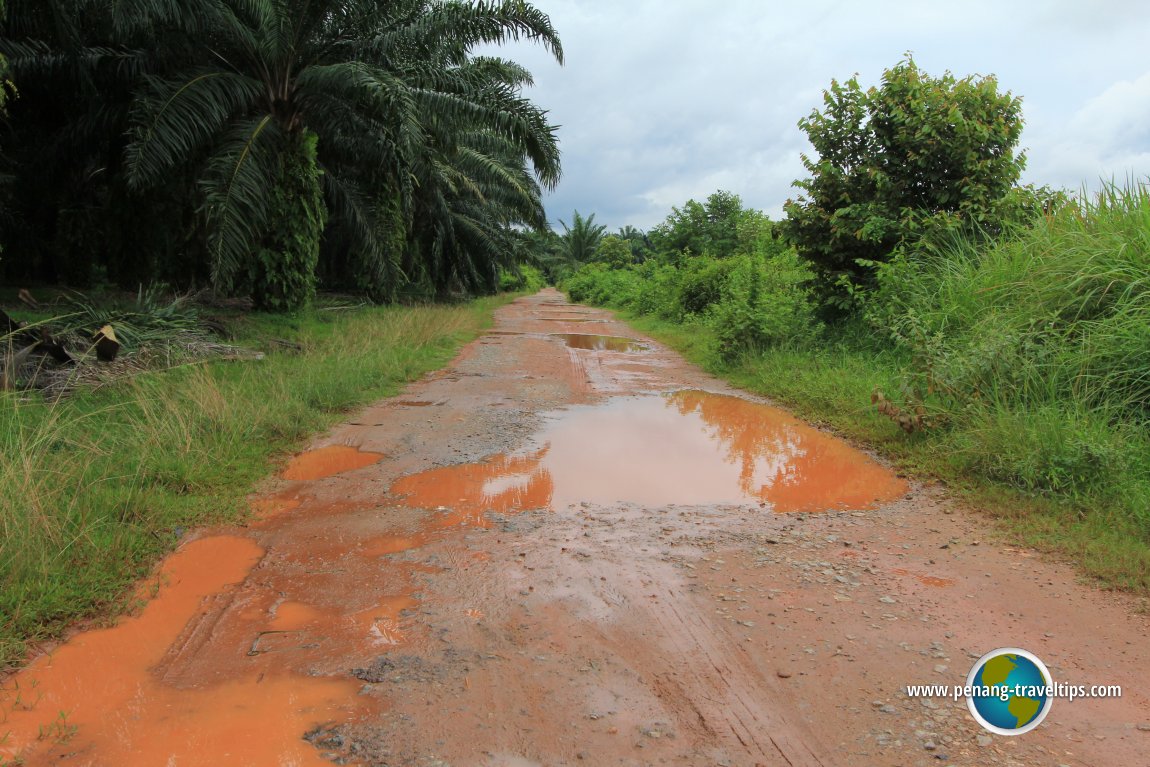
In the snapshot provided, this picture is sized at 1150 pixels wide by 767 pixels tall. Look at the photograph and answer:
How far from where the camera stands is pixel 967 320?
6.69 metres

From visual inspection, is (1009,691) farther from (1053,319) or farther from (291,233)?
(291,233)

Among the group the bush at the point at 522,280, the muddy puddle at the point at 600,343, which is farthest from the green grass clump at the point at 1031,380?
the bush at the point at 522,280

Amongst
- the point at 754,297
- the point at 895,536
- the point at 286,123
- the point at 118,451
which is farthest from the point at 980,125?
the point at 286,123

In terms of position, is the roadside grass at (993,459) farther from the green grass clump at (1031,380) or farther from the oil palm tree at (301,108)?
the oil palm tree at (301,108)

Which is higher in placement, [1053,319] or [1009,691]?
[1053,319]

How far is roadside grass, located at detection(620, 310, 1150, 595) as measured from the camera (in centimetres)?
357

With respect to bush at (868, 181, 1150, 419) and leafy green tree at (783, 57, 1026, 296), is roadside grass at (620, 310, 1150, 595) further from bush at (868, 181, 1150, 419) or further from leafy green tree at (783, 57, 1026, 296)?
leafy green tree at (783, 57, 1026, 296)

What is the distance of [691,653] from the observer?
8.73 feet

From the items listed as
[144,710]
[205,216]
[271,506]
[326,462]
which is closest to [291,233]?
[205,216]

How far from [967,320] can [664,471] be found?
11.9 feet

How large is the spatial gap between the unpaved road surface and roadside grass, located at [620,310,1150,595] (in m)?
0.20

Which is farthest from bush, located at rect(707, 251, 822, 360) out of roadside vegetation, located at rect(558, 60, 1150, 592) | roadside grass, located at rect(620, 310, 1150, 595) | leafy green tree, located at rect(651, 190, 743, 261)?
leafy green tree, located at rect(651, 190, 743, 261)

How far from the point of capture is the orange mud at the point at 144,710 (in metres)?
2.11

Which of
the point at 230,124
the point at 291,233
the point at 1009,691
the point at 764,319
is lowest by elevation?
the point at 1009,691
